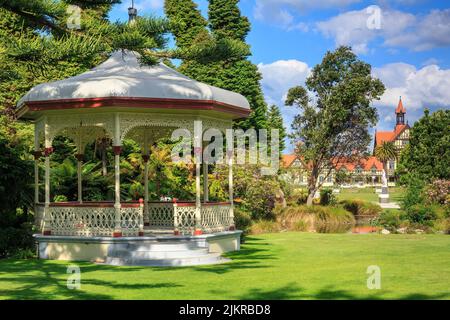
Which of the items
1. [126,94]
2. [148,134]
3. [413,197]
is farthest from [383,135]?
[126,94]

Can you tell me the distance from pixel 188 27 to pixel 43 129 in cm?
2606

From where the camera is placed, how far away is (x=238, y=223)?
24.4 m

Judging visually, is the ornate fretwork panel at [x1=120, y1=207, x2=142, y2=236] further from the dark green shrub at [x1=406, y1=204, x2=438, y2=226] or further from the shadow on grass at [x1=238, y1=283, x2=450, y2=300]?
the dark green shrub at [x1=406, y1=204, x2=438, y2=226]

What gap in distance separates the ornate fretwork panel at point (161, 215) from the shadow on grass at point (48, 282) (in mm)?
4577

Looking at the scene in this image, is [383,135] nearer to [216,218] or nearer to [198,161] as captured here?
[216,218]

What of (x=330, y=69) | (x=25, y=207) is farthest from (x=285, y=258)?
(x=330, y=69)

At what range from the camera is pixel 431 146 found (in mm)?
48344

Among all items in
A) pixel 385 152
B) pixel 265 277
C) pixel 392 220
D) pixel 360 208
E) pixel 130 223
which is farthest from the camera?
pixel 385 152

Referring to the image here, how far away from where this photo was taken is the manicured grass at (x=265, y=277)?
9.45 m

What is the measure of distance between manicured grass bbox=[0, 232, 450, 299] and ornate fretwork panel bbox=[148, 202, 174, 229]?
9.69 feet

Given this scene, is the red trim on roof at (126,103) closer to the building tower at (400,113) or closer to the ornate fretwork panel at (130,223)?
the ornate fretwork panel at (130,223)

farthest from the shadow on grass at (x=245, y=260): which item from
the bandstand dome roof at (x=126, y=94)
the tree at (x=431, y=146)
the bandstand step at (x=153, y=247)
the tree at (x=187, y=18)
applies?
the tree at (x=431, y=146)

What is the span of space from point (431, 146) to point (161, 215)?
3423cm
